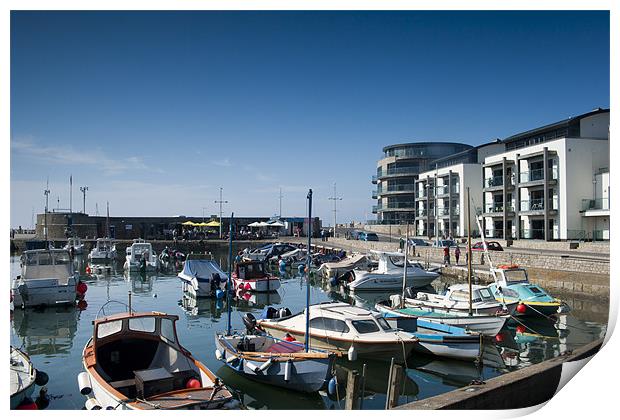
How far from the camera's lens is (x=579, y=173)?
4188 cm

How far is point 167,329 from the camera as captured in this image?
41.4 feet

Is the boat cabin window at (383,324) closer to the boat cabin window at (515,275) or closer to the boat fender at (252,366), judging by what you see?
the boat fender at (252,366)

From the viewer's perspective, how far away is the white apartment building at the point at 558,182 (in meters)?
40.9

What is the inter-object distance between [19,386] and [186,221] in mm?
70997

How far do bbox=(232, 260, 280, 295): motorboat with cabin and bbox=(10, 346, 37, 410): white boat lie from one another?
65.0 ft

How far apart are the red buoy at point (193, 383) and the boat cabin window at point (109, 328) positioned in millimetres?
2458

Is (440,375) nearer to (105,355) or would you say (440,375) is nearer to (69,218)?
(105,355)

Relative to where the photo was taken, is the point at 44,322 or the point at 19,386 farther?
the point at 44,322

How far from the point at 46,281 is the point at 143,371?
17.4 metres

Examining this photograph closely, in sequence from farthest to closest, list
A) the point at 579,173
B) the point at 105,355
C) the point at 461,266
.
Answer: the point at 579,173 < the point at 461,266 < the point at 105,355

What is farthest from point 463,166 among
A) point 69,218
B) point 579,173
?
point 69,218

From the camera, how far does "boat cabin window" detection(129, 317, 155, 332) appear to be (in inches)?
488

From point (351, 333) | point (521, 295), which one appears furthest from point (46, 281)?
point (521, 295)
